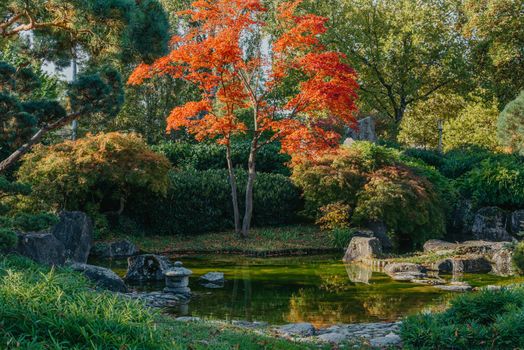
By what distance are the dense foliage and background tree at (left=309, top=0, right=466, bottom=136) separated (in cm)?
1108

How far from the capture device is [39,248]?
26.7ft

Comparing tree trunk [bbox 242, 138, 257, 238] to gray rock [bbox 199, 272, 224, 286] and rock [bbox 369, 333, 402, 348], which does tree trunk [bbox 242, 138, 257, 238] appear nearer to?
gray rock [bbox 199, 272, 224, 286]

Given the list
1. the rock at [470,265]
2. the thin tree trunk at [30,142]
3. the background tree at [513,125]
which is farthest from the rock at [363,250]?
the background tree at [513,125]

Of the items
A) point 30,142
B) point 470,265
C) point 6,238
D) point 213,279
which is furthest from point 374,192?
point 6,238

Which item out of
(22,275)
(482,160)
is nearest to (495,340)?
(22,275)

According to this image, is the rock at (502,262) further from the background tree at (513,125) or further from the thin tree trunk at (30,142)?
the background tree at (513,125)

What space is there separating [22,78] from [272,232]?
27.6 feet

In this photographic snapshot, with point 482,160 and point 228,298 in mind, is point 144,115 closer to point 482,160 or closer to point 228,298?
point 482,160

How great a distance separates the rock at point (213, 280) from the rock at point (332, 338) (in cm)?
386

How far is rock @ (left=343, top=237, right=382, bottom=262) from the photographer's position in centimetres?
1302

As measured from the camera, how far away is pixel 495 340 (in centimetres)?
512

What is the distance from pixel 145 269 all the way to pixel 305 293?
2862 mm

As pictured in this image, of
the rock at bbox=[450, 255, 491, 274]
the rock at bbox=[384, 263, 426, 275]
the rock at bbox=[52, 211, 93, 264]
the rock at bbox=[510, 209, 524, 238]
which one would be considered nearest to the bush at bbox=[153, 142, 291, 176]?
the rock at bbox=[510, 209, 524, 238]

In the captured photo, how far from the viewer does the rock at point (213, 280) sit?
10.3 m
